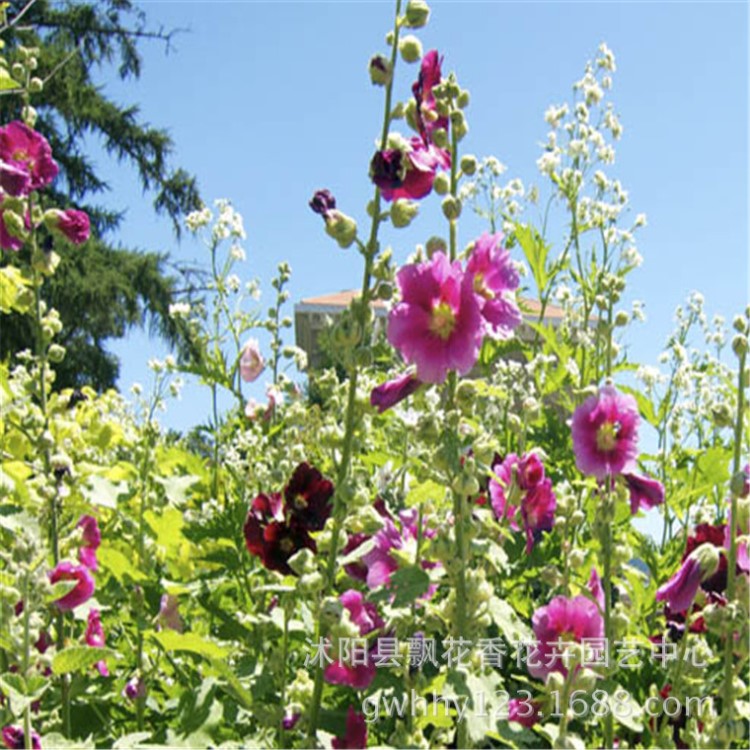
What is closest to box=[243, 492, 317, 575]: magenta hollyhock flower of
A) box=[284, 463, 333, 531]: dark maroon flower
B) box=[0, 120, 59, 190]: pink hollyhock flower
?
box=[284, 463, 333, 531]: dark maroon flower

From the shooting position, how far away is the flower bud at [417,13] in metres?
1.41

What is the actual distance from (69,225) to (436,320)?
3.63 feet

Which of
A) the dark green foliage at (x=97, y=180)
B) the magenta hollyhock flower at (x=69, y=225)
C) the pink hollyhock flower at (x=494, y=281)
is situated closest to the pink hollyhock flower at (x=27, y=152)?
the magenta hollyhock flower at (x=69, y=225)

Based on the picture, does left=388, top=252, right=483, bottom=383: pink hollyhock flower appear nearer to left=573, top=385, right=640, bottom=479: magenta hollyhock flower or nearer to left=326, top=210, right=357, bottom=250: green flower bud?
left=326, top=210, right=357, bottom=250: green flower bud

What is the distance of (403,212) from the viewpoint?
52.7 inches

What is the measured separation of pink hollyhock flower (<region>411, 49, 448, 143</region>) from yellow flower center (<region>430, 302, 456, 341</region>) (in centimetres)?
25

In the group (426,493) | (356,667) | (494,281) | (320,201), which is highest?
(320,201)

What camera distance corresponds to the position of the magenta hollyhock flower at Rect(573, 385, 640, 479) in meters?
1.64

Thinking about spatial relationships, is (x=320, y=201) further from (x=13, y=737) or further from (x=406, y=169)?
(x=13, y=737)

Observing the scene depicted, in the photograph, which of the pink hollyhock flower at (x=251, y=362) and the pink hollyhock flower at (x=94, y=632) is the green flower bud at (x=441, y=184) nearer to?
the pink hollyhock flower at (x=94, y=632)

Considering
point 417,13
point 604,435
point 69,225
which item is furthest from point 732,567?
point 69,225

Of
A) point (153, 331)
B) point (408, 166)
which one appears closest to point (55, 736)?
point (408, 166)

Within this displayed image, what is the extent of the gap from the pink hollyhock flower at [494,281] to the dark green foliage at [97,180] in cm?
1770

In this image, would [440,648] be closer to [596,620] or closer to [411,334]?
[596,620]
